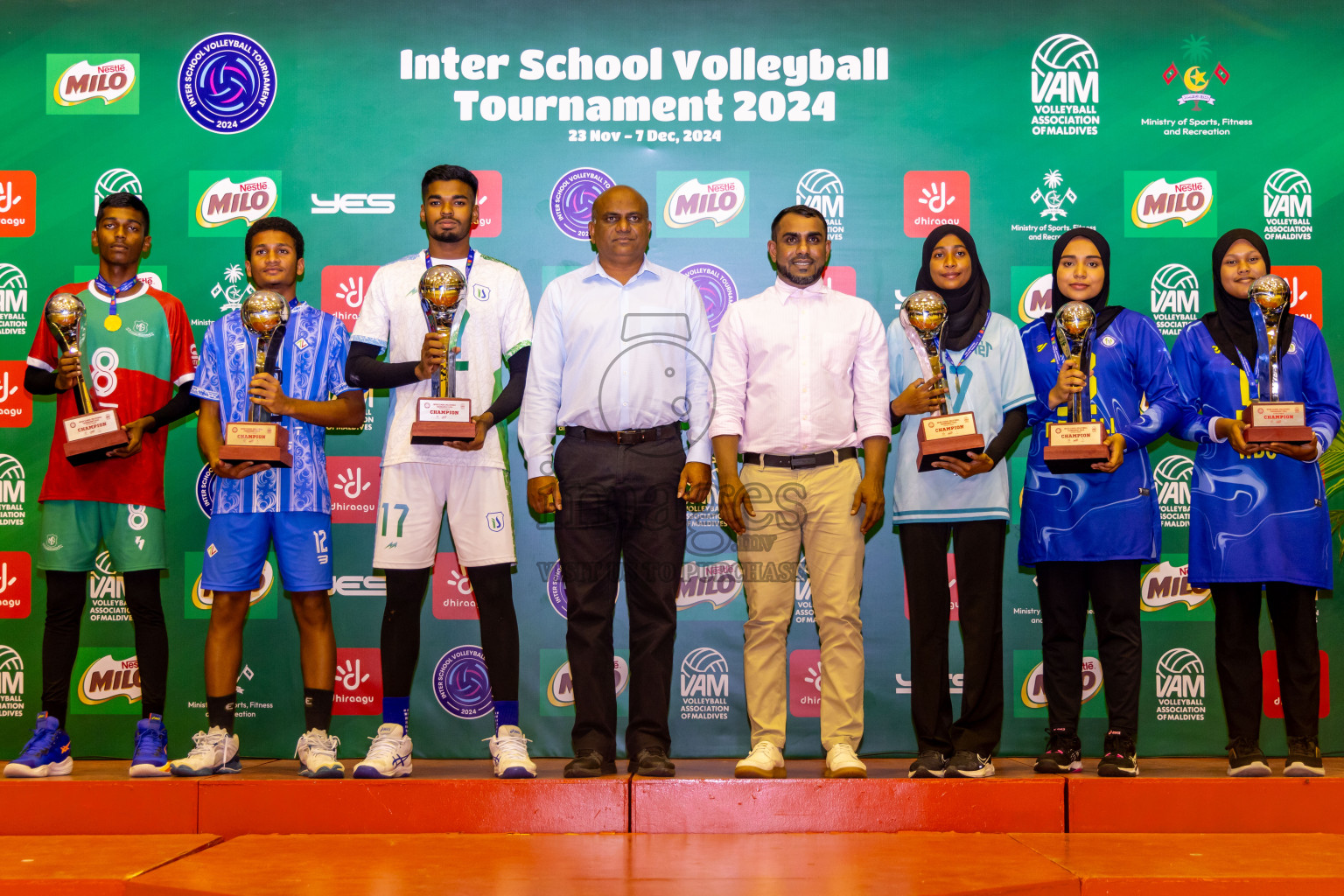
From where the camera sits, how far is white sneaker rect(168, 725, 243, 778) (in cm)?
340

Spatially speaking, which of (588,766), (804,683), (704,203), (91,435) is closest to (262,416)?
(91,435)

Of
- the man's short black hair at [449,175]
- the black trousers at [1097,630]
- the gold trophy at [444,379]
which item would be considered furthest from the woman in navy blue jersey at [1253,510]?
the man's short black hair at [449,175]

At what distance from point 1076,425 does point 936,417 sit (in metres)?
0.46

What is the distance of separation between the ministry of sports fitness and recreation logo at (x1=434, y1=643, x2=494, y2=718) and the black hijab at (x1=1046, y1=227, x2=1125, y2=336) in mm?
2569

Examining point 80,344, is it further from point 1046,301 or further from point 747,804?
point 1046,301

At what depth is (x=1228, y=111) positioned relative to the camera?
14.1ft

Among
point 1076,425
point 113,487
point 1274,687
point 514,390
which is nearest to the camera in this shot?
point 1076,425

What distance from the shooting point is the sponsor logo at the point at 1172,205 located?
428 cm

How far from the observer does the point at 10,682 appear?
4172 millimetres

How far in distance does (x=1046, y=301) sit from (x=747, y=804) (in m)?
2.41

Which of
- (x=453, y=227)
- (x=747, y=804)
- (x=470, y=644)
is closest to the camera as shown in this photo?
(x=747, y=804)

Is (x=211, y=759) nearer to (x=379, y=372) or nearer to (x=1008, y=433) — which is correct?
(x=379, y=372)

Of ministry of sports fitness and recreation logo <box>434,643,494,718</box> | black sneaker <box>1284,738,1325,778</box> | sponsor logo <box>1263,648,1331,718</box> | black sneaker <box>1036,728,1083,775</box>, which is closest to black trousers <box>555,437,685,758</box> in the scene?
ministry of sports fitness and recreation logo <box>434,643,494,718</box>

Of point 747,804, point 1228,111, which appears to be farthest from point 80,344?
point 1228,111
